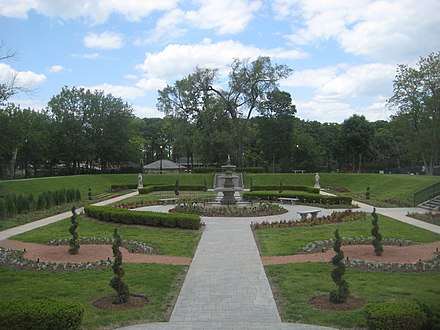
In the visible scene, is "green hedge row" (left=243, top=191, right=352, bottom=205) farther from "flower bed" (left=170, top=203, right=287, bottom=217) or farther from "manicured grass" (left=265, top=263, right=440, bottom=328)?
"manicured grass" (left=265, top=263, right=440, bottom=328)

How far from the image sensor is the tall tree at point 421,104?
44.1 meters

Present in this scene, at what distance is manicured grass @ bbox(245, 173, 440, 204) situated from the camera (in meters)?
34.7

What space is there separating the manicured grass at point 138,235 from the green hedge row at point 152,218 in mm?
419

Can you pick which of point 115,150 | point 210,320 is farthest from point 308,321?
point 115,150

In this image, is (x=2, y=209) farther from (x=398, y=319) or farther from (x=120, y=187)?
(x=120, y=187)

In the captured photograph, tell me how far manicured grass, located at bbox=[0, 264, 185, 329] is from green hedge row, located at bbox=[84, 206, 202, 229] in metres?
6.88

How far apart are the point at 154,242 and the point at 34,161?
48202 mm

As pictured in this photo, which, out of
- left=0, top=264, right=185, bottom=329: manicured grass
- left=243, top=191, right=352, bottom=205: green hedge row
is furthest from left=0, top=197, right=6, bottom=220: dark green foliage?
left=243, top=191, right=352, bottom=205: green hedge row

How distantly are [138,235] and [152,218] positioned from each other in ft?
7.35

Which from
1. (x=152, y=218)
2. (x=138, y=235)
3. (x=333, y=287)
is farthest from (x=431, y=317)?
(x=152, y=218)

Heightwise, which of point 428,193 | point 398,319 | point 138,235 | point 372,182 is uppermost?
point 372,182

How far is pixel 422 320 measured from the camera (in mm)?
6441

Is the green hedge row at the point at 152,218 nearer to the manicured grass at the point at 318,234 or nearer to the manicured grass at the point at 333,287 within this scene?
the manicured grass at the point at 318,234

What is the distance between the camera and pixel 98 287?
9844 mm
